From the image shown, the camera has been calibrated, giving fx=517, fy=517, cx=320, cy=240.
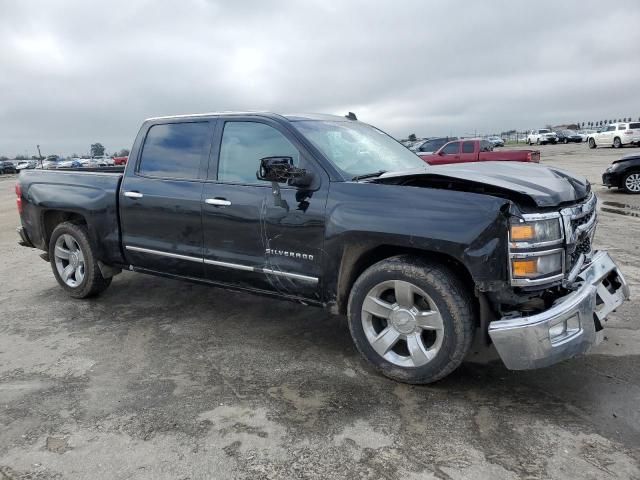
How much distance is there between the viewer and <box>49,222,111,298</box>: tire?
17.3 feet

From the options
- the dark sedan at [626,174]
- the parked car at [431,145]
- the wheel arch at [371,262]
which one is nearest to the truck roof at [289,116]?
the wheel arch at [371,262]

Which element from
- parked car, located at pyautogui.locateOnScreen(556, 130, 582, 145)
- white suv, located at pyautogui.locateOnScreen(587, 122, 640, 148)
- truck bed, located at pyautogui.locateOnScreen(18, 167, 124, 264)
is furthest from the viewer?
parked car, located at pyautogui.locateOnScreen(556, 130, 582, 145)

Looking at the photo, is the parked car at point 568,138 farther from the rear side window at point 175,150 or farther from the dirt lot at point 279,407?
the rear side window at point 175,150

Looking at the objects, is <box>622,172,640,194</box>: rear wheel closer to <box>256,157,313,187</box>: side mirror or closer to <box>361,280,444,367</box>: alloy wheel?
<box>361,280,444,367</box>: alloy wheel

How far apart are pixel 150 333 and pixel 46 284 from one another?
97.3 inches

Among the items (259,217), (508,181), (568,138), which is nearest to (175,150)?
(259,217)

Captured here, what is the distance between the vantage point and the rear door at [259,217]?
373 cm

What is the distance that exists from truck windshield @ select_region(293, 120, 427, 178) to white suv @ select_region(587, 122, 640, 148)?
34885 mm

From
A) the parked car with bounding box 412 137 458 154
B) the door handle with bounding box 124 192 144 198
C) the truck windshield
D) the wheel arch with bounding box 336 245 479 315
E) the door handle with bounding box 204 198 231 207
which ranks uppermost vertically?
the parked car with bounding box 412 137 458 154

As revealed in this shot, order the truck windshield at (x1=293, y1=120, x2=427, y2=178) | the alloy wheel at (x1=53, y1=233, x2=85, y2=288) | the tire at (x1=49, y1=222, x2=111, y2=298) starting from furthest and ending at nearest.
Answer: the alloy wheel at (x1=53, y1=233, x2=85, y2=288) → the tire at (x1=49, y1=222, x2=111, y2=298) → the truck windshield at (x1=293, y1=120, x2=427, y2=178)

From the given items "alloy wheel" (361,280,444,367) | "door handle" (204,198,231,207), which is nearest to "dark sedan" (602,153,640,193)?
"alloy wheel" (361,280,444,367)

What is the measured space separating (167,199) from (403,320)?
235cm

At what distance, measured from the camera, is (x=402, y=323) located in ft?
11.1

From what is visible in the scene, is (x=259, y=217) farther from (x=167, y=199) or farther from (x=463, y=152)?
(x=463, y=152)
